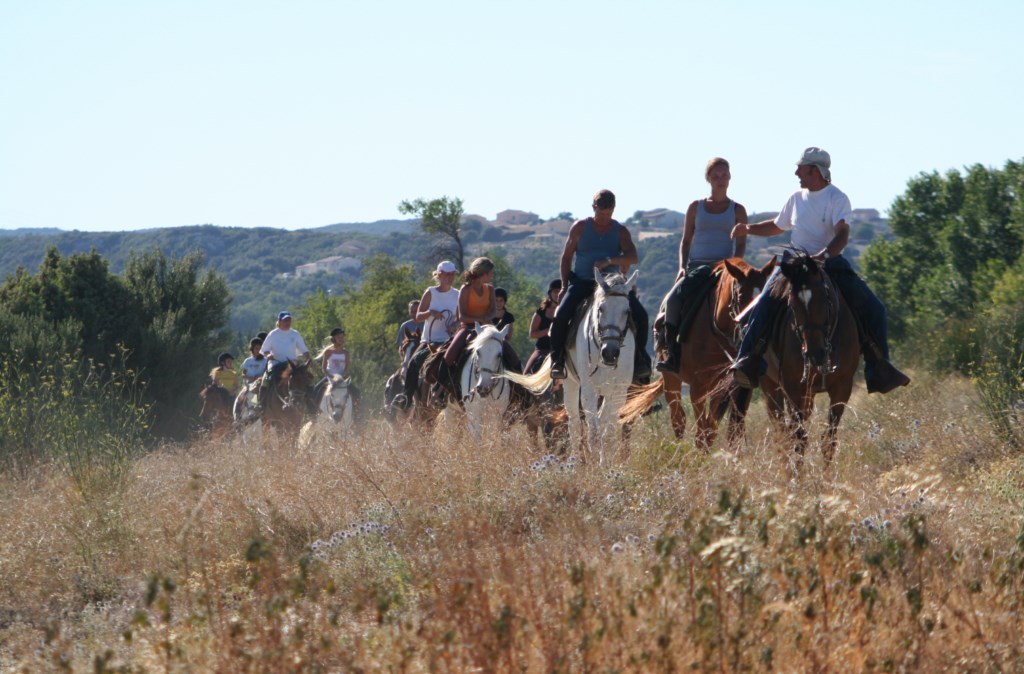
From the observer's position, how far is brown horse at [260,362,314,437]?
2350 cm

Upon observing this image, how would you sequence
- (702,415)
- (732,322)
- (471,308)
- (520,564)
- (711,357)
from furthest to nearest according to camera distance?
(471,308)
(711,357)
(732,322)
(702,415)
(520,564)

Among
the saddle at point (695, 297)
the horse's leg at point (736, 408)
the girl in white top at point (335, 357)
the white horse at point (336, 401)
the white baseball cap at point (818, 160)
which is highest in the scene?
the white baseball cap at point (818, 160)

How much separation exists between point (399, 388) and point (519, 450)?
9.03m

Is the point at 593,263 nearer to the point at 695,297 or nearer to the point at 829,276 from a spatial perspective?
the point at 695,297

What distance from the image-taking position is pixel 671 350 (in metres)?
11.3

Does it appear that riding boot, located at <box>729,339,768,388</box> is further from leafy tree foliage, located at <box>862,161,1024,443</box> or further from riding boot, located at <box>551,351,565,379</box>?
leafy tree foliage, located at <box>862,161,1024,443</box>

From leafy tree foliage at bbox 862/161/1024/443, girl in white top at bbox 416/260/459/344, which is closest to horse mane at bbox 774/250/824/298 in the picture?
girl in white top at bbox 416/260/459/344

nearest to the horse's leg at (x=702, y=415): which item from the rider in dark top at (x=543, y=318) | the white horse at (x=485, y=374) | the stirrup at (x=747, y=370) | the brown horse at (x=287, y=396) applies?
the stirrup at (x=747, y=370)

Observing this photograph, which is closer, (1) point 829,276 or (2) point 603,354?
(1) point 829,276

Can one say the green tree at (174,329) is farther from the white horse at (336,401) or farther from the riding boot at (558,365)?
the riding boot at (558,365)

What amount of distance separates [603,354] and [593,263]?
3.84ft

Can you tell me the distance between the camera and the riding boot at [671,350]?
445 inches

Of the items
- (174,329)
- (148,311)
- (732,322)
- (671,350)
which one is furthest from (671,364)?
(148,311)

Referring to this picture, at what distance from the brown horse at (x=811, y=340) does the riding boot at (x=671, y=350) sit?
145cm
